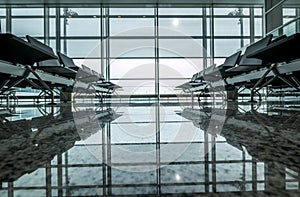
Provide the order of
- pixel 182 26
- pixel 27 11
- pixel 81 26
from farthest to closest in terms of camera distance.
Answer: pixel 182 26, pixel 81 26, pixel 27 11

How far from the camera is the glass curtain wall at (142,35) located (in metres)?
9.75

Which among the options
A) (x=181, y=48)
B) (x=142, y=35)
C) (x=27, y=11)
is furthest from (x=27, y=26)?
(x=181, y=48)

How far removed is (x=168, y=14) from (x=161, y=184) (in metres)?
10.4

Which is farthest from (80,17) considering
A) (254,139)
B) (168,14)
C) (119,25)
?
(254,139)

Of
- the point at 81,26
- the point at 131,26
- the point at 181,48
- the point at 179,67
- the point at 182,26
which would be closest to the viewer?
the point at 81,26

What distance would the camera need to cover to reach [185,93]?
924 cm

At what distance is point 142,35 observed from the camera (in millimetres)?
10414

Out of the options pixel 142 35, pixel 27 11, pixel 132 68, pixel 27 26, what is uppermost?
pixel 27 11

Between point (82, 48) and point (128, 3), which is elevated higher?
point (128, 3)

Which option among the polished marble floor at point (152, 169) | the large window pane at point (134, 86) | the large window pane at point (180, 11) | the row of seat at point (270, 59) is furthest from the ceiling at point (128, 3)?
the polished marble floor at point (152, 169)

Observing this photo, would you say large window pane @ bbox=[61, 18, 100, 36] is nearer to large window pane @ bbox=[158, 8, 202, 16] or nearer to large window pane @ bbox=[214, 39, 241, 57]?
large window pane @ bbox=[158, 8, 202, 16]

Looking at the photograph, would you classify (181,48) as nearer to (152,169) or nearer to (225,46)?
(225,46)

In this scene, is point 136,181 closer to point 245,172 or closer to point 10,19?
point 245,172

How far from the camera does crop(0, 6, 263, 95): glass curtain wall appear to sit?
9.75m
